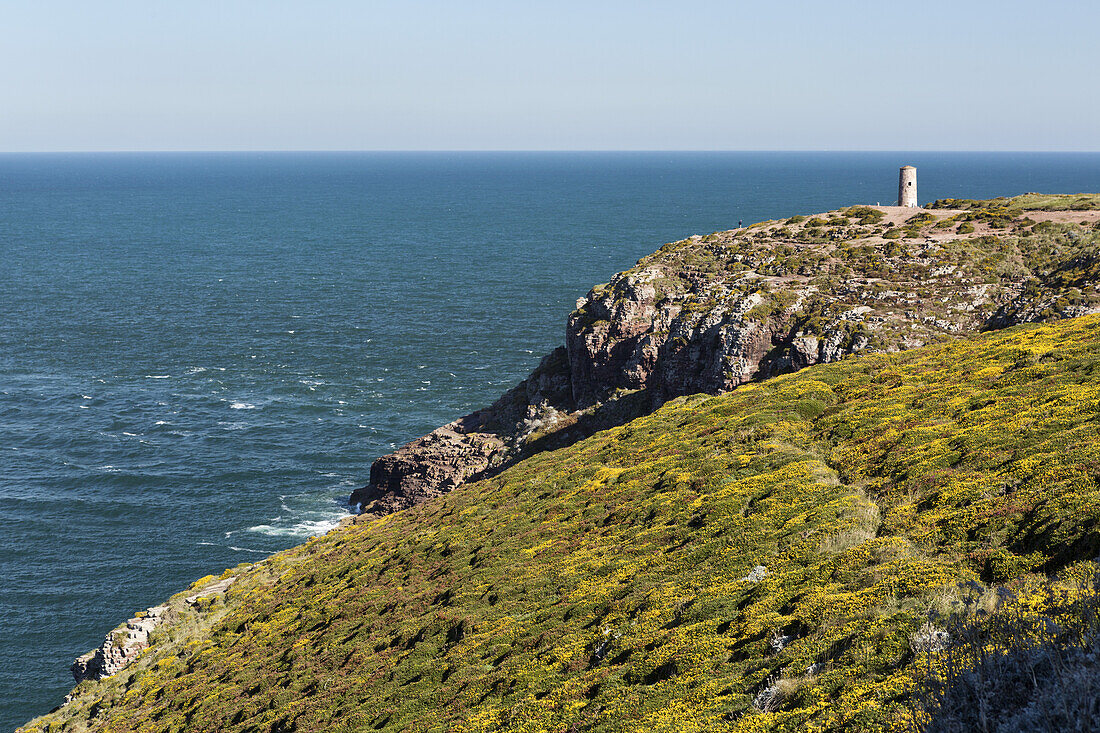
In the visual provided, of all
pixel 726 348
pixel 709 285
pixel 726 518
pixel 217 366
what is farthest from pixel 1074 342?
pixel 217 366

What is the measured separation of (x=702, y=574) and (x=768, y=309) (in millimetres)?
38814

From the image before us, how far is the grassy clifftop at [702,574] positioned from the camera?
68.1 ft

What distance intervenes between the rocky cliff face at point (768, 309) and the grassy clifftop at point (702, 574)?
32.8 ft

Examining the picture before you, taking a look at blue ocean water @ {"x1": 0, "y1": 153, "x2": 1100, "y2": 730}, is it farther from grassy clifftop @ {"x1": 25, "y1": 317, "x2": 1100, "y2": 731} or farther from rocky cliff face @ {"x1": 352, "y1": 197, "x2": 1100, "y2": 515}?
grassy clifftop @ {"x1": 25, "y1": 317, "x2": 1100, "y2": 731}

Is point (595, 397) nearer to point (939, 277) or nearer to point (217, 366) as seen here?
point (939, 277)

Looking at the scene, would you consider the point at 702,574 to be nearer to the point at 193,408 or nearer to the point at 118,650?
the point at 118,650

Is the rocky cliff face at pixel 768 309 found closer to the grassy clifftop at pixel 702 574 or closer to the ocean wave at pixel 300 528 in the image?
the ocean wave at pixel 300 528

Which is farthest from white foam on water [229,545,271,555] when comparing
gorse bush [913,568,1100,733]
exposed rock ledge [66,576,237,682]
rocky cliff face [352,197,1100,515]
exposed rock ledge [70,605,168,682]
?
gorse bush [913,568,1100,733]

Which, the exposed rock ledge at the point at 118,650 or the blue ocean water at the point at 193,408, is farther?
the blue ocean water at the point at 193,408

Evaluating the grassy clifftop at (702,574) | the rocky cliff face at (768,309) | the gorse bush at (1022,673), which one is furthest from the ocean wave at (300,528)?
the gorse bush at (1022,673)

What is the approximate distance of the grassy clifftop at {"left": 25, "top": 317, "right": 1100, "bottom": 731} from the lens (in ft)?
68.1

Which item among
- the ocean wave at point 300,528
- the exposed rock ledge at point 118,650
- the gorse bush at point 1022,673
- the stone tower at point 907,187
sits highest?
the stone tower at point 907,187

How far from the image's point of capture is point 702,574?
2705cm

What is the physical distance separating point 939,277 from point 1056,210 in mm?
18817
